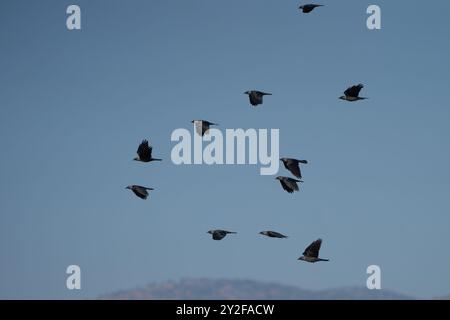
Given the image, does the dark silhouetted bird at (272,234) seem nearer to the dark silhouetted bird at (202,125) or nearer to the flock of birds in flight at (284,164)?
the flock of birds in flight at (284,164)

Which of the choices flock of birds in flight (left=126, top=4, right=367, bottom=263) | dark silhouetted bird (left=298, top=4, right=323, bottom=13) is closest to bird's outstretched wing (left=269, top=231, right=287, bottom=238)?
flock of birds in flight (left=126, top=4, right=367, bottom=263)

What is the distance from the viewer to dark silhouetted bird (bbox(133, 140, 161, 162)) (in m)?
57.4

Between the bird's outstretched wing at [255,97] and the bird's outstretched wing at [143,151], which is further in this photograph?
the bird's outstretched wing at [255,97]

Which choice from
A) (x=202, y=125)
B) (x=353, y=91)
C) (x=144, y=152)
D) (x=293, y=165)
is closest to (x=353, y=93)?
(x=353, y=91)

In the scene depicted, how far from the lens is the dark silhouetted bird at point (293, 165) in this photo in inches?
2198

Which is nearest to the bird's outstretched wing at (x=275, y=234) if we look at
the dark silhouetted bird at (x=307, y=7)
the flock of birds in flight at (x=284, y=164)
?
the flock of birds in flight at (x=284, y=164)

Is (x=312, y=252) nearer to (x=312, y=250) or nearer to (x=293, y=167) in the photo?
(x=312, y=250)

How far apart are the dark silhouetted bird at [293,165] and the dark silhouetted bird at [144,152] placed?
273 inches

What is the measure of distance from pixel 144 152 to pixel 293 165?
7.92 m

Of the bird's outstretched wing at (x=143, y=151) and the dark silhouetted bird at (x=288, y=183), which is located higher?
the bird's outstretched wing at (x=143, y=151)
